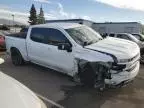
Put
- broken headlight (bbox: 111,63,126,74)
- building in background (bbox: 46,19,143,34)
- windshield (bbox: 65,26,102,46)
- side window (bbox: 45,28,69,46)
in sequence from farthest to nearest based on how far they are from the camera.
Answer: building in background (bbox: 46,19,143,34) → side window (bbox: 45,28,69,46) → windshield (bbox: 65,26,102,46) → broken headlight (bbox: 111,63,126,74)

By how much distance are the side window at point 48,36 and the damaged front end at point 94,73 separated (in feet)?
3.84

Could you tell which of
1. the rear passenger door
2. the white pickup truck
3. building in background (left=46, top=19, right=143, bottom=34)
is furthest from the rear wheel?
building in background (left=46, top=19, right=143, bottom=34)

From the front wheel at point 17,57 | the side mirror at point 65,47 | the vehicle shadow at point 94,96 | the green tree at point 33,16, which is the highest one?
the green tree at point 33,16

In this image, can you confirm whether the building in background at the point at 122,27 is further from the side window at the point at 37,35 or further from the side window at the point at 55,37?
the side window at the point at 55,37

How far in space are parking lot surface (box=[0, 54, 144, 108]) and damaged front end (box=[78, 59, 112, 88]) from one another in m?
0.31

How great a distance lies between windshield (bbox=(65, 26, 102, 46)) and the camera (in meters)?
6.98

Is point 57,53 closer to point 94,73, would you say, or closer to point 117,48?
point 94,73

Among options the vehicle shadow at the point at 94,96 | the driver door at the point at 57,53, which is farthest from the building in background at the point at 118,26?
the vehicle shadow at the point at 94,96

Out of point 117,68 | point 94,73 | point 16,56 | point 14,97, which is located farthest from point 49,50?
point 14,97

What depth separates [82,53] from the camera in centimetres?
650

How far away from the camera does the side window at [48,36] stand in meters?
7.40

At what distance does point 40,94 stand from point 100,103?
169 centimetres

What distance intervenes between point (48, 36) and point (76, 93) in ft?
8.03

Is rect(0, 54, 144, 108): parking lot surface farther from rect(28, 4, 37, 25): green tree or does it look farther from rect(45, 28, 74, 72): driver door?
rect(28, 4, 37, 25): green tree
